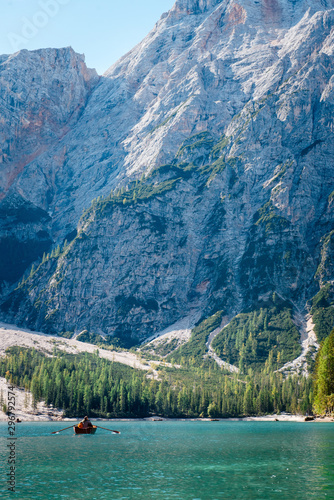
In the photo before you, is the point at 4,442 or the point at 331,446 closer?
the point at 331,446

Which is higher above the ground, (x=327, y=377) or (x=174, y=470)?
(x=327, y=377)

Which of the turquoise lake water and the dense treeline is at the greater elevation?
the dense treeline

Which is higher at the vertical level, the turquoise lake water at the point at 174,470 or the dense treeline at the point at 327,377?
the dense treeline at the point at 327,377

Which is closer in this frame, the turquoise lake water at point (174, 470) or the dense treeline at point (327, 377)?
the turquoise lake water at point (174, 470)

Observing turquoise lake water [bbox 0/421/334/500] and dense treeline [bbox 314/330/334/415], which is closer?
turquoise lake water [bbox 0/421/334/500]

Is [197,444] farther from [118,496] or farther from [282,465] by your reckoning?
[118,496]

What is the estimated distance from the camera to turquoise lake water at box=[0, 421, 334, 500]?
189 feet

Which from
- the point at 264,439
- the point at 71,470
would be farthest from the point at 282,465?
the point at 264,439

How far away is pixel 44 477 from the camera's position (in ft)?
224

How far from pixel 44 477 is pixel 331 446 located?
56682 millimetres

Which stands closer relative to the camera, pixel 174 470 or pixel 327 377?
pixel 174 470

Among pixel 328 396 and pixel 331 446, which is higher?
pixel 328 396

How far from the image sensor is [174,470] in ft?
246

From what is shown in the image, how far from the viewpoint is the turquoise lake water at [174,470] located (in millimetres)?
57719
